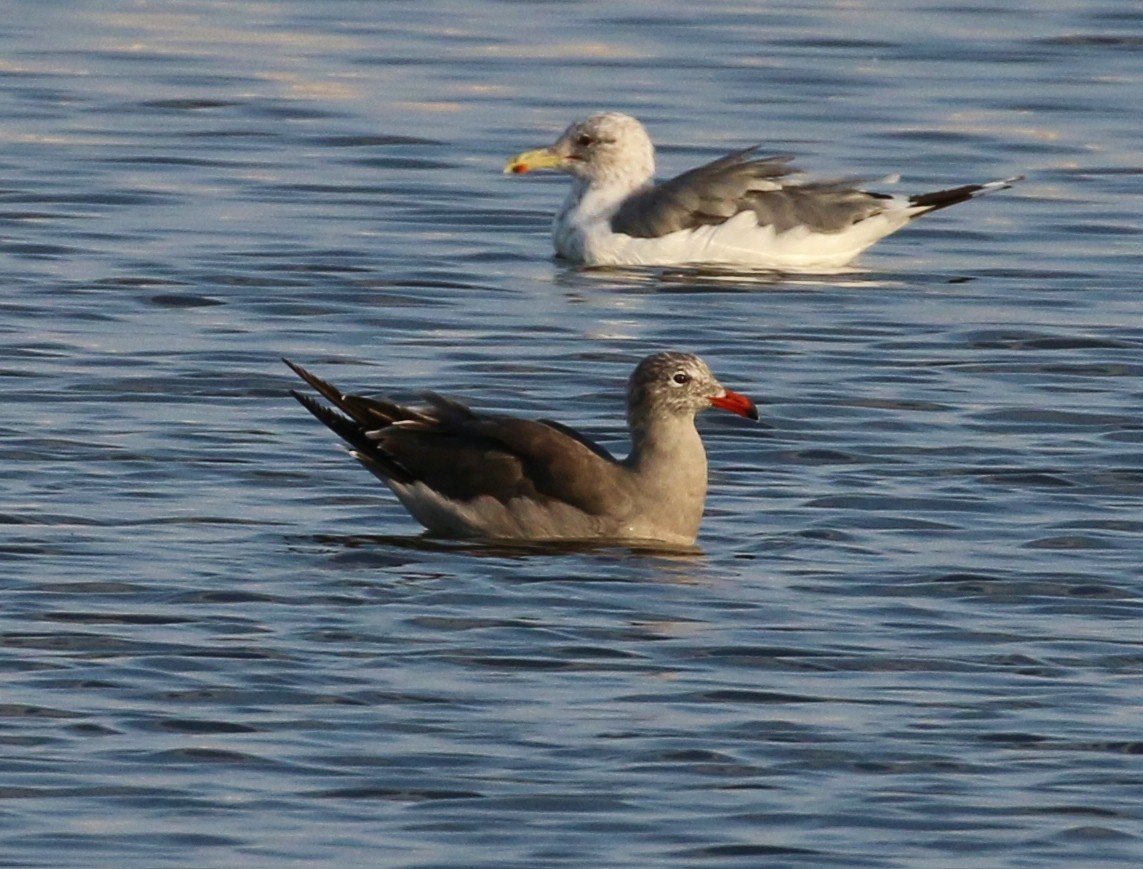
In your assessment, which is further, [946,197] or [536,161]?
[536,161]

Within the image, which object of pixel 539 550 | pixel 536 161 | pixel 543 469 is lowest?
pixel 539 550

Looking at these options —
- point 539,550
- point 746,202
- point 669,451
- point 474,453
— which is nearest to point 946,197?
point 746,202

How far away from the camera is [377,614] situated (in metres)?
10.4

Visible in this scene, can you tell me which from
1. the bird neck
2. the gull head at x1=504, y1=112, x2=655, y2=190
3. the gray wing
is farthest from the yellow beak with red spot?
the bird neck

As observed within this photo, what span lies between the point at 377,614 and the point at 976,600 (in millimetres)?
2047

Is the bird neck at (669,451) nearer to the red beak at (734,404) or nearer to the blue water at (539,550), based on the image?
the red beak at (734,404)

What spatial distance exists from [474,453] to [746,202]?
6688mm

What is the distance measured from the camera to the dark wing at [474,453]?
11641mm

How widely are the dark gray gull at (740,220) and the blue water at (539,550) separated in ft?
0.80

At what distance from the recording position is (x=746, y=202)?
18.2 meters

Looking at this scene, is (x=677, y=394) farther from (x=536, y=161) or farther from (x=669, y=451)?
(x=536, y=161)

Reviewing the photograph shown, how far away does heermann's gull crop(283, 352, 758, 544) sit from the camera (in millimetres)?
11641

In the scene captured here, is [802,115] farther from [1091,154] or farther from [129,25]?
[129,25]

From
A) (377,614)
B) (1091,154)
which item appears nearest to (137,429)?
(377,614)
